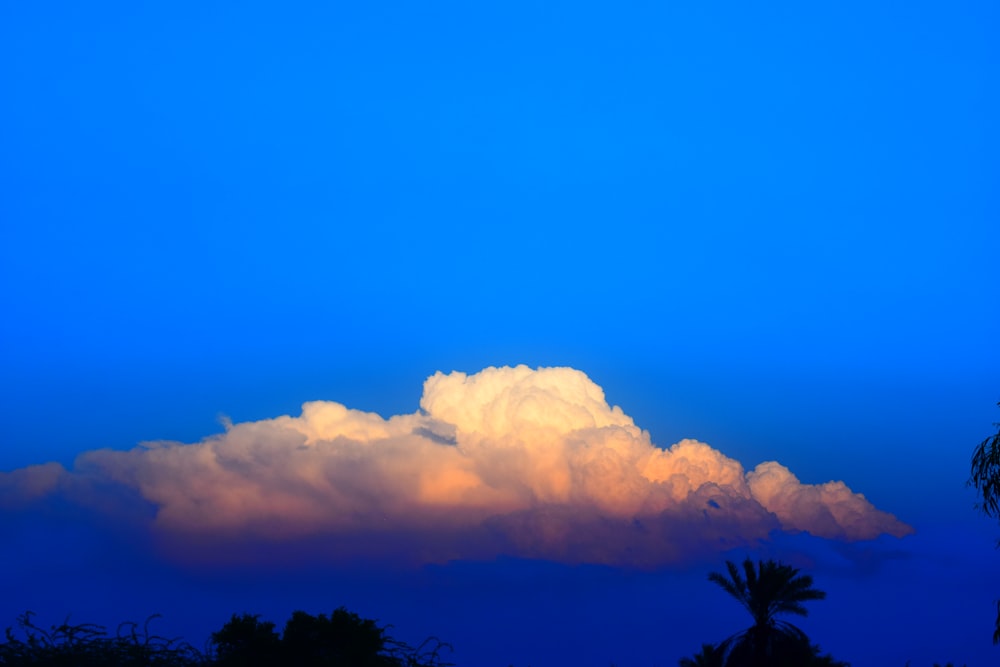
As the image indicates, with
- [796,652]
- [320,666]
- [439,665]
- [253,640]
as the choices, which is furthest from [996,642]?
[253,640]

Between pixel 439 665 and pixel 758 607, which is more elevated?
pixel 758 607

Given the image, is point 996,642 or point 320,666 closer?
point 996,642

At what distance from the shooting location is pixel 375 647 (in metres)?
56.5

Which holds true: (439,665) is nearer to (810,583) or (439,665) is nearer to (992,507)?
(810,583)

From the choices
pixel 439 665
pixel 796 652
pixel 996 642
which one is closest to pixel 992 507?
pixel 996 642

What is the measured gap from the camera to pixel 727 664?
4953 centimetres

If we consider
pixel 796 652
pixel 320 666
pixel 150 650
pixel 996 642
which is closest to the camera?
pixel 996 642

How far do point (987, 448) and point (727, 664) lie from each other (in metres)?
29.4

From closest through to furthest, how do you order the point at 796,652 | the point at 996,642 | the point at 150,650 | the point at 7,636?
the point at 996,642
the point at 7,636
the point at 150,650
the point at 796,652

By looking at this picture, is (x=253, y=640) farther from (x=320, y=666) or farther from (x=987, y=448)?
(x=987, y=448)

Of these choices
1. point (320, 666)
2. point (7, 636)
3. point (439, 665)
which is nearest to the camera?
point (7, 636)

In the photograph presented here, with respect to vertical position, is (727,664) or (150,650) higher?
(727,664)

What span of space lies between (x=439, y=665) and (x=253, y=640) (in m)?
17.3

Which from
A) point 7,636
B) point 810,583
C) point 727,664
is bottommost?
point 7,636
